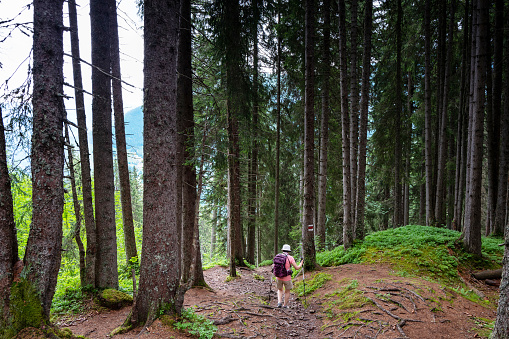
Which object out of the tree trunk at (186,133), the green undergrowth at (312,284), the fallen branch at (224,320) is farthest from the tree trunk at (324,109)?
the fallen branch at (224,320)

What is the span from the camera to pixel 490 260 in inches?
311

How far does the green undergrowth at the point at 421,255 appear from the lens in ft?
25.3

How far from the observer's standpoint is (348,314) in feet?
19.0

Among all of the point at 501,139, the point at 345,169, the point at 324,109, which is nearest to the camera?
the point at 501,139

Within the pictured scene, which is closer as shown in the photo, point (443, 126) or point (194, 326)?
point (194, 326)

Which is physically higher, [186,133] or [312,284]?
[186,133]

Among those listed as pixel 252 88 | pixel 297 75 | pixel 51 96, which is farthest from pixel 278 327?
pixel 297 75

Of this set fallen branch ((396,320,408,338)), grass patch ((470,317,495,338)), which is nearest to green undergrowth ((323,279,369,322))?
fallen branch ((396,320,408,338))

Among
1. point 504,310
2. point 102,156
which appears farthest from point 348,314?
point 102,156

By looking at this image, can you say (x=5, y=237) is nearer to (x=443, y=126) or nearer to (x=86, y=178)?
(x=86, y=178)

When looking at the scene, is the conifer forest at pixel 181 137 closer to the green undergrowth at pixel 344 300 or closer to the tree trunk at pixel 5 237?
the tree trunk at pixel 5 237

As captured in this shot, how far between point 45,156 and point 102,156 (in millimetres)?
2733

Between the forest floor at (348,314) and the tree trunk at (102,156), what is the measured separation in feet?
3.41

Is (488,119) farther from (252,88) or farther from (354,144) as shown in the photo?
(252,88)
